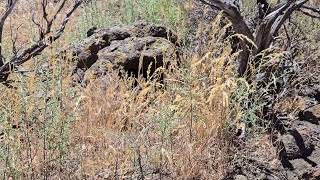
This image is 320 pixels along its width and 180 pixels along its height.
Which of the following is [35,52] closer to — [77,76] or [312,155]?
[77,76]

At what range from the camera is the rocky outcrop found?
4168 millimetres

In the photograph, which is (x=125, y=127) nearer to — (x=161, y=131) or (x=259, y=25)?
(x=161, y=131)

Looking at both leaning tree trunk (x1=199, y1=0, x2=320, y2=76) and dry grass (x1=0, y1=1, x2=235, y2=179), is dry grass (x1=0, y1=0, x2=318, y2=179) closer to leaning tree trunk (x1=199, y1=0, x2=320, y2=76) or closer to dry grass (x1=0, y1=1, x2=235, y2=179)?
dry grass (x1=0, y1=1, x2=235, y2=179)

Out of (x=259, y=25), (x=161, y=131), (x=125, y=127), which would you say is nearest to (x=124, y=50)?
(x=125, y=127)

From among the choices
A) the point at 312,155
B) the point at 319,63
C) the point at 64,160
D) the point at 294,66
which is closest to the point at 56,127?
the point at 64,160

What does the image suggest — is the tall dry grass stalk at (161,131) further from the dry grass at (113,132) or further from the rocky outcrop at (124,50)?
the rocky outcrop at (124,50)

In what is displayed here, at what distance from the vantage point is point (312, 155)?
3.54m

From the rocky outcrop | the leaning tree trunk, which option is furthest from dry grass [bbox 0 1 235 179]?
the rocky outcrop

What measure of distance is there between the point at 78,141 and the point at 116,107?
1.32ft

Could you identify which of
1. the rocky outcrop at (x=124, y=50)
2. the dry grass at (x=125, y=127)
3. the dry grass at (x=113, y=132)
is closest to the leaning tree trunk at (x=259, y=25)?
the dry grass at (x=125, y=127)

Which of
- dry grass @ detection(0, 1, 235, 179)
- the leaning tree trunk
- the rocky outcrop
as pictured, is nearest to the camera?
dry grass @ detection(0, 1, 235, 179)

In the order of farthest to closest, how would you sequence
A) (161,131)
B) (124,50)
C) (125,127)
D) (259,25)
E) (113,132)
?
(124,50), (259,25), (125,127), (113,132), (161,131)

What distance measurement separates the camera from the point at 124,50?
427 cm

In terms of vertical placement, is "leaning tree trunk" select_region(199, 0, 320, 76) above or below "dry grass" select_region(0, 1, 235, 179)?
above
